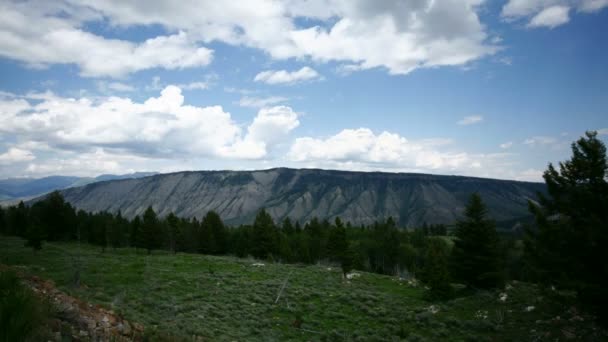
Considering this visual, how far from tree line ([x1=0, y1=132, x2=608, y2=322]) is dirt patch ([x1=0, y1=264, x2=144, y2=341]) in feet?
54.8

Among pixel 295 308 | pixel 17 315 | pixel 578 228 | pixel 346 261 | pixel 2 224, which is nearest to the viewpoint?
pixel 17 315

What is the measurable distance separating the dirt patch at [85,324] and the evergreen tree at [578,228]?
1670cm

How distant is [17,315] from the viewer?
5289mm

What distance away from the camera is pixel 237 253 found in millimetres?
67500

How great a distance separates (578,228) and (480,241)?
15.1 meters

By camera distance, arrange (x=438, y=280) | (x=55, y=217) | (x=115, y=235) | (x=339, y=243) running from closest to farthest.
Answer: (x=438, y=280) < (x=339, y=243) < (x=55, y=217) < (x=115, y=235)

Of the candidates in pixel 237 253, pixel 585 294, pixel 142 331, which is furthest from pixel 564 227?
pixel 237 253

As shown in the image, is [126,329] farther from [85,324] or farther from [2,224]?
[2,224]

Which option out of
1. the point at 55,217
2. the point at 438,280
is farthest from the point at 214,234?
the point at 438,280

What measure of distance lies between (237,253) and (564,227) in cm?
6104

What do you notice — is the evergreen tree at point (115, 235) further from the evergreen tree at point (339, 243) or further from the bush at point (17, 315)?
the bush at point (17, 315)

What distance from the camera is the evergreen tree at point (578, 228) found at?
13.2 metres

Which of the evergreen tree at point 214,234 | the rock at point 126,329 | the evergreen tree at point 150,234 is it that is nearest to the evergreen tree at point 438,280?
the rock at point 126,329

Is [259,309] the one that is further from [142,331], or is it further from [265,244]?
[265,244]
